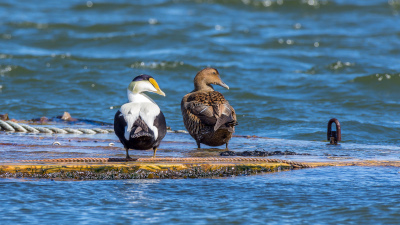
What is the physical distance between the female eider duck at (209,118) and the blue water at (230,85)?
1.23 feet

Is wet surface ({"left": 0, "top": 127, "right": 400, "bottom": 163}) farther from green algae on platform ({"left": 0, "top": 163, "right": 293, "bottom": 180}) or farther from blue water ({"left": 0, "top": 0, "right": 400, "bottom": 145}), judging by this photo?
blue water ({"left": 0, "top": 0, "right": 400, "bottom": 145})

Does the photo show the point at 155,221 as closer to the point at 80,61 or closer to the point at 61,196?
the point at 61,196

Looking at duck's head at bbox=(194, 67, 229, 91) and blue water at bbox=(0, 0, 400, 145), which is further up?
blue water at bbox=(0, 0, 400, 145)

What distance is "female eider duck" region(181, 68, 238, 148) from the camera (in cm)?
749

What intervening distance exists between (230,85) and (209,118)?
8.06m

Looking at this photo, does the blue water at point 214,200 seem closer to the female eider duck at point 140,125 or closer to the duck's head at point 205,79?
the female eider duck at point 140,125

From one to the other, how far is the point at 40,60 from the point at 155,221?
46.5 ft

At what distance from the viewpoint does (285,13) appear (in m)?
25.4

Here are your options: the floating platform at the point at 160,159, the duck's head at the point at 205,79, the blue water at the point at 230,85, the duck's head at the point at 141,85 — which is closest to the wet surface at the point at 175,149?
the floating platform at the point at 160,159

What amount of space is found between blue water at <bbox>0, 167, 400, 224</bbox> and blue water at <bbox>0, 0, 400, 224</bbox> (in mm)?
15

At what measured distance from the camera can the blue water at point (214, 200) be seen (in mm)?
4809

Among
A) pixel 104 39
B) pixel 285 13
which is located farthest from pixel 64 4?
pixel 285 13

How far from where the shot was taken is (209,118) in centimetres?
762

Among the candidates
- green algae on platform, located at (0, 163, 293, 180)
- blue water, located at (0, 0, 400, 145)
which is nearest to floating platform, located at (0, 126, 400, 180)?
green algae on platform, located at (0, 163, 293, 180)
